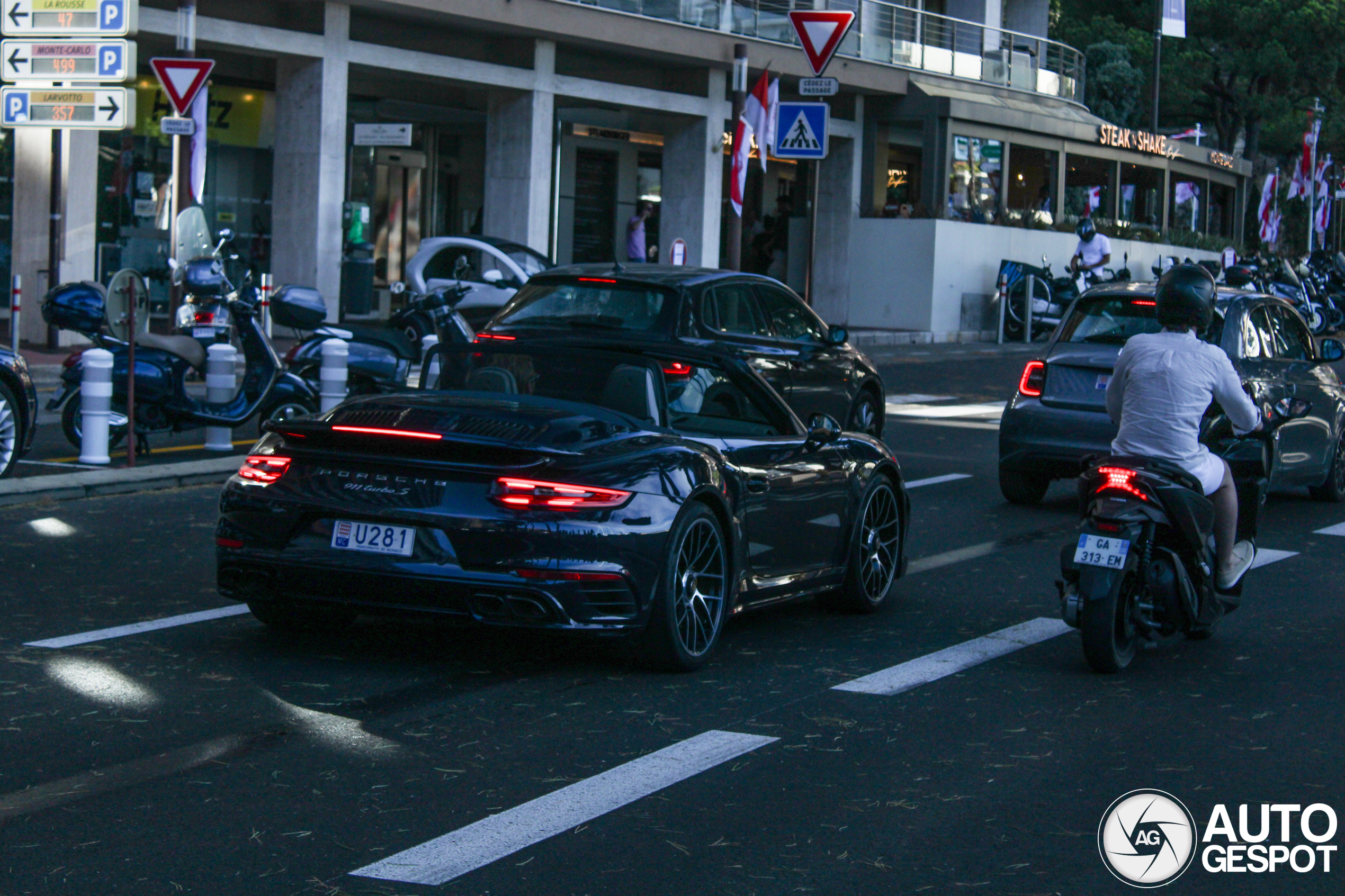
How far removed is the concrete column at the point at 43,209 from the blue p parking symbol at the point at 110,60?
22.0 ft

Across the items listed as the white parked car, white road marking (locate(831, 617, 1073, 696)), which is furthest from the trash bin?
white road marking (locate(831, 617, 1073, 696))

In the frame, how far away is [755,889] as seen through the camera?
4.67 m

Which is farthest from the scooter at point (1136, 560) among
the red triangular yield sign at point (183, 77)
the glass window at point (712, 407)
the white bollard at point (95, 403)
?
the red triangular yield sign at point (183, 77)

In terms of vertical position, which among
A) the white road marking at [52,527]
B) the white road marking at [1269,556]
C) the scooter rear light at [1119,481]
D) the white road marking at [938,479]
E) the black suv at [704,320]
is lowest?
the white road marking at [52,527]

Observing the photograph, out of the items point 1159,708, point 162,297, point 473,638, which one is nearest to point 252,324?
point 473,638

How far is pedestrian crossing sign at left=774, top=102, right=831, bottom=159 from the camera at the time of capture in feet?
75.8

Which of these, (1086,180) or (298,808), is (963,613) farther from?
(1086,180)

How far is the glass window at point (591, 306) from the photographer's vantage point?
488 inches

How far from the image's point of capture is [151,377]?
13.2 m

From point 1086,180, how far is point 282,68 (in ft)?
77.0

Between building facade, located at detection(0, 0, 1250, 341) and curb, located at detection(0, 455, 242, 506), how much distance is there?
1076 centimetres

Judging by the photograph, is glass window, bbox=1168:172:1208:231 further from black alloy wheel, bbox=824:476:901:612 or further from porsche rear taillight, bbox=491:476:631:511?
porsche rear taillight, bbox=491:476:631:511

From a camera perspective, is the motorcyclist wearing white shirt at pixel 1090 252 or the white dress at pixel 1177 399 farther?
the motorcyclist wearing white shirt at pixel 1090 252

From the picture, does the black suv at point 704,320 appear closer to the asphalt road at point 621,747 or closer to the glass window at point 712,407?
the glass window at point 712,407
